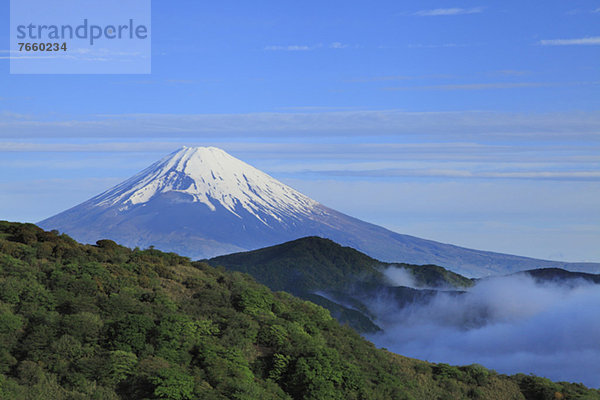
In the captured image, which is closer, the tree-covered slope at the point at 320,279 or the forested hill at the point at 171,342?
the forested hill at the point at 171,342

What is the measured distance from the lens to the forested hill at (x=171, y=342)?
37562 millimetres

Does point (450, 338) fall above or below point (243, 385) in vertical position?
below

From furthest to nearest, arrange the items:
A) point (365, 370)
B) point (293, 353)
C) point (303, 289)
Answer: point (303, 289) → point (365, 370) → point (293, 353)

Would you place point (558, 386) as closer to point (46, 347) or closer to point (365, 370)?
point (365, 370)

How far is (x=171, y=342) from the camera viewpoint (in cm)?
4141

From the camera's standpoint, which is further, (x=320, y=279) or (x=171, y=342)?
(x=320, y=279)

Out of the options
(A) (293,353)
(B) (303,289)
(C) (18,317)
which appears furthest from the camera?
(B) (303,289)

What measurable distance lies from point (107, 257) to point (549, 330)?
547 ft

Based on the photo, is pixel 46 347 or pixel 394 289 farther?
pixel 394 289

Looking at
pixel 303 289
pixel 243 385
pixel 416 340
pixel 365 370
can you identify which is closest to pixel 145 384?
pixel 243 385

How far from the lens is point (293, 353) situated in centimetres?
4462

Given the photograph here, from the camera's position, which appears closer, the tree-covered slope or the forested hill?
the forested hill

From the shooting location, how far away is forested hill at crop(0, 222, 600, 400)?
123 feet

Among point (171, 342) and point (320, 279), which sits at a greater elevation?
point (320, 279)
